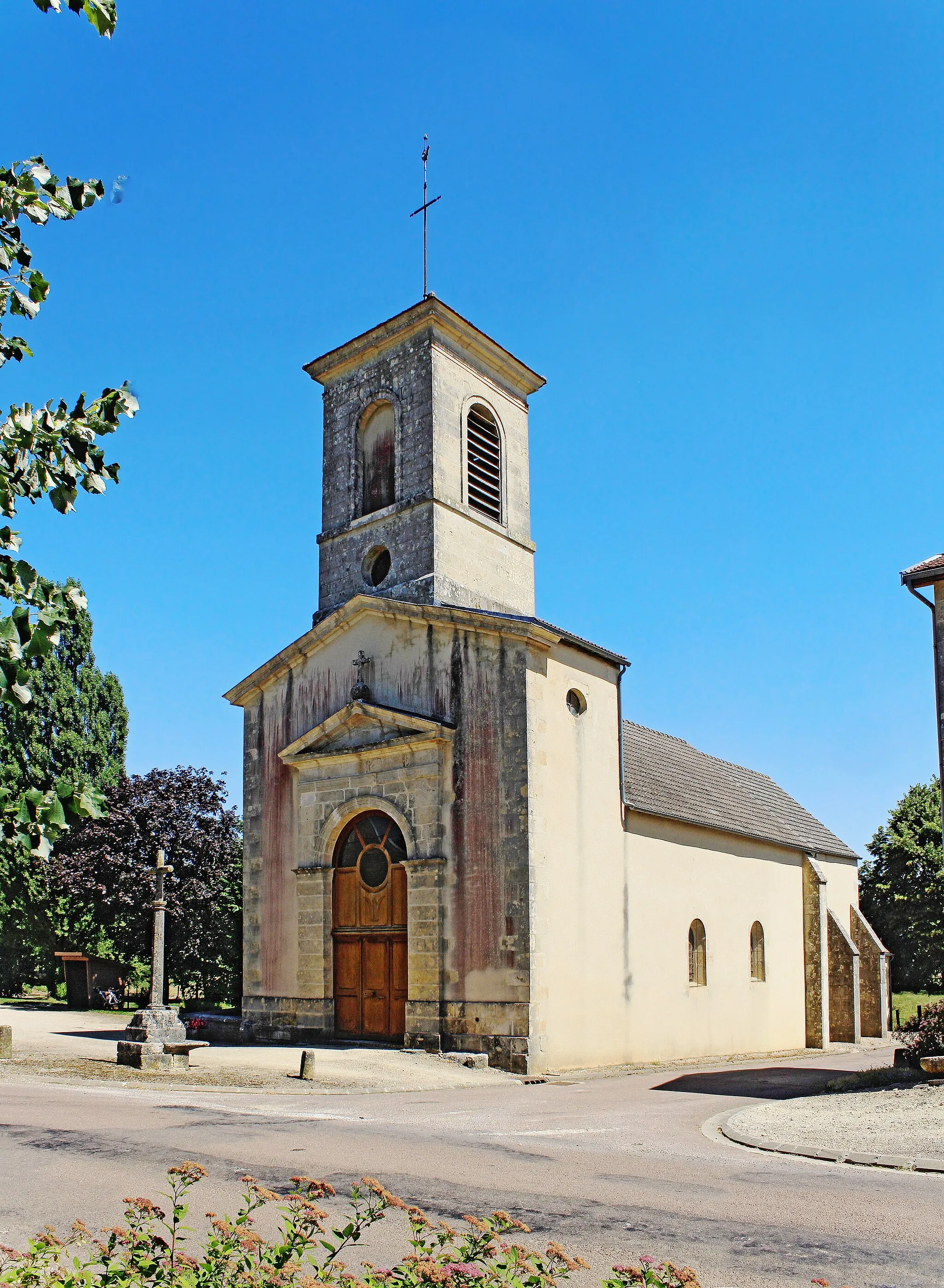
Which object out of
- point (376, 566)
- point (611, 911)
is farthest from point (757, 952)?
point (376, 566)

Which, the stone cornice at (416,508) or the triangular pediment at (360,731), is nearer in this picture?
the triangular pediment at (360,731)

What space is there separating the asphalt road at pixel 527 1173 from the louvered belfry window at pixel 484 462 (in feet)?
46.0

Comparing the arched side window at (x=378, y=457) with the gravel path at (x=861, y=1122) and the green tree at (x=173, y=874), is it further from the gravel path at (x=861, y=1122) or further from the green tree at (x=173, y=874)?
the gravel path at (x=861, y=1122)

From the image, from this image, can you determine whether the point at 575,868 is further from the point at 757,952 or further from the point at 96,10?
the point at 96,10

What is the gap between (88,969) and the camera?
1208 inches

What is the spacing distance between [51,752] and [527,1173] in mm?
31297

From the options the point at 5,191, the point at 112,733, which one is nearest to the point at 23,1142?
the point at 5,191

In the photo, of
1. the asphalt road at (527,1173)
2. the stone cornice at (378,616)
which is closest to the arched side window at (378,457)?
the stone cornice at (378,616)

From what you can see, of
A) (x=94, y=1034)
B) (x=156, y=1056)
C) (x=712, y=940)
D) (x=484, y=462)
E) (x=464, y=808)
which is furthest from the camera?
(x=484, y=462)

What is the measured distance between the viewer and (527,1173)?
28.2ft

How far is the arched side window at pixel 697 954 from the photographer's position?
23406 mm

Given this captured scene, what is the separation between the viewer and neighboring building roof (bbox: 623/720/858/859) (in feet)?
77.2

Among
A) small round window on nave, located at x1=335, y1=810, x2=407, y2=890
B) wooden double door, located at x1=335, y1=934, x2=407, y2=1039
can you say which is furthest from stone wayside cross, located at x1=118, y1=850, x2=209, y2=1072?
small round window on nave, located at x1=335, y1=810, x2=407, y2=890

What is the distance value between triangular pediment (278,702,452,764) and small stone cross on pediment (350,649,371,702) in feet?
0.44
